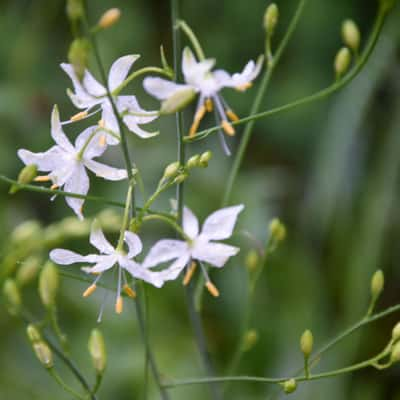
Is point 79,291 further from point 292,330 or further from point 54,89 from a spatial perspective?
point 54,89

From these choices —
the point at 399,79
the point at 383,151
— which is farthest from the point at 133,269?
the point at 399,79

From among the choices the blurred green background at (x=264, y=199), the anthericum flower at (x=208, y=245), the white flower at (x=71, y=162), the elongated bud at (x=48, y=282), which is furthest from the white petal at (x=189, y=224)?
the blurred green background at (x=264, y=199)

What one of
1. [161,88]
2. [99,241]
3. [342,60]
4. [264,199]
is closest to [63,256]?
[99,241]

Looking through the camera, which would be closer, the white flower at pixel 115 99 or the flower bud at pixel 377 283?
the white flower at pixel 115 99

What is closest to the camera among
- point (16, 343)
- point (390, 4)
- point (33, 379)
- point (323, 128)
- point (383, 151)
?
point (390, 4)

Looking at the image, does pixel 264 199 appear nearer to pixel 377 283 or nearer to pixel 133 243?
pixel 377 283

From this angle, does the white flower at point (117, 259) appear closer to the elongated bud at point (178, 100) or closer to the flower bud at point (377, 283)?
the elongated bud at point (178, 100)
